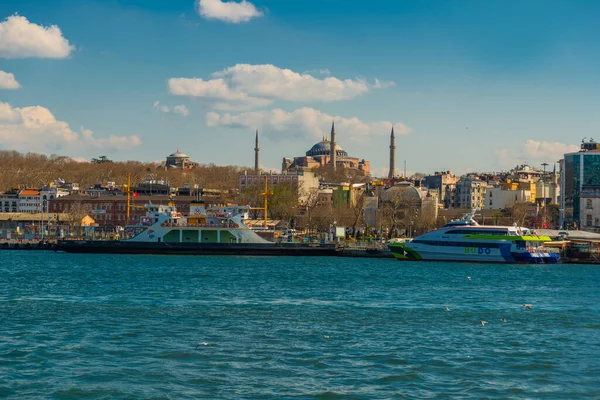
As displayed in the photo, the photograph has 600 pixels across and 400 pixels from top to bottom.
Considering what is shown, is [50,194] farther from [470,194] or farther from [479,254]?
[479,254]

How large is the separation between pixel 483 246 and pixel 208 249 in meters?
18.6

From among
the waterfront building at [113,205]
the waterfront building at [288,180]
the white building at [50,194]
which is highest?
the waterfront building at [288,180]

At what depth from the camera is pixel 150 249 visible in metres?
59.9

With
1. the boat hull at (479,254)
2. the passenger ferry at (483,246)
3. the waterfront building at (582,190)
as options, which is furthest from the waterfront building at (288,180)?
the passenger ferry at (483,246)

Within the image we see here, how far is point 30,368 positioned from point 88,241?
45.5m

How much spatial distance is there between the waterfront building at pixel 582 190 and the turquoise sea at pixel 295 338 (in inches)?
1926

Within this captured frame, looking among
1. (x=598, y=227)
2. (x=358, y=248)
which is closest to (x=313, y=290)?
(x=358, y=248)

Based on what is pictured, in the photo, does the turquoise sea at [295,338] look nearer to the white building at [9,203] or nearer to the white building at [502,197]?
the white building at [9,203]

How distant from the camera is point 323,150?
175m

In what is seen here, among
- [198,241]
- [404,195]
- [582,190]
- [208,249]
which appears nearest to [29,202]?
[404,195]

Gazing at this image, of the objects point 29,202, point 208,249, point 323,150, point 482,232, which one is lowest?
point 208,249

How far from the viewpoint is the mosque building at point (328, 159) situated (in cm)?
16312

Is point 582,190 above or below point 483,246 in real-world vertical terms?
above

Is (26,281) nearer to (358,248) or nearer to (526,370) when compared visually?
(526,370)
